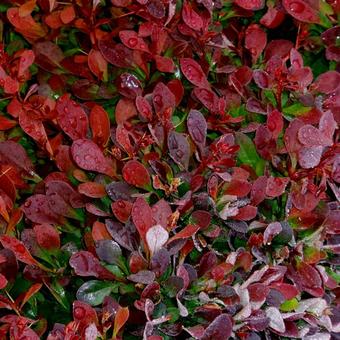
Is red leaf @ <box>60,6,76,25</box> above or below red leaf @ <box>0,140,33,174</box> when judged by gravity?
above

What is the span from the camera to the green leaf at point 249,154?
51.3 inches

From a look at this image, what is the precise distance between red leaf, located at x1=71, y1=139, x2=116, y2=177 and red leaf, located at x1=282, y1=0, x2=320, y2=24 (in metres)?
0.47

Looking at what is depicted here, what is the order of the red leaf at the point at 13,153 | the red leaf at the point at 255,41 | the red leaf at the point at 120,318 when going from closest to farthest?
the red leaf at the point at 120,318, the red leaf at the point at 13,153, the red leaf at the point at 255,41

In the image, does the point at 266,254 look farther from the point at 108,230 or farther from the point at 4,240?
the point at 4,240

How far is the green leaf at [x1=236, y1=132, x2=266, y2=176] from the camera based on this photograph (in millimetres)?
1304

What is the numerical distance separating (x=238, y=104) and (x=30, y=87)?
1.29ft

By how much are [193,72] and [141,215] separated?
1.03ft

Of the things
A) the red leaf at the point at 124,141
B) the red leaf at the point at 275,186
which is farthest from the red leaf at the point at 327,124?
the red leaf at the point at 124,141

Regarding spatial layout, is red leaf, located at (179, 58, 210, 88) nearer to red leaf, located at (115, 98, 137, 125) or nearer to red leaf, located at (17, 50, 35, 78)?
red leaf, located at (115, 98, 137, 125)

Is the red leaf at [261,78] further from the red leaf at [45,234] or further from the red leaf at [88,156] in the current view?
the red leaf at [45,234]

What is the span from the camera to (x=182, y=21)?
1393mm

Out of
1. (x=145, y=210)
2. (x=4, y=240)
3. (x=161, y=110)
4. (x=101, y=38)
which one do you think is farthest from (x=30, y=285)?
(x=101, y=38)

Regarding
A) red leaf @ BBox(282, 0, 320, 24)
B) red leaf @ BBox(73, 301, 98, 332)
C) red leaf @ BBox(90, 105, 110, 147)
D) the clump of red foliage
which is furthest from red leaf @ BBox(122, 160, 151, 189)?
red leaf @ BBox(282, 0, 320, 24)

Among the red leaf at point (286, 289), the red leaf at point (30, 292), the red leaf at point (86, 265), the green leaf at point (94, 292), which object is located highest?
the red leaf at point (86, 265)
